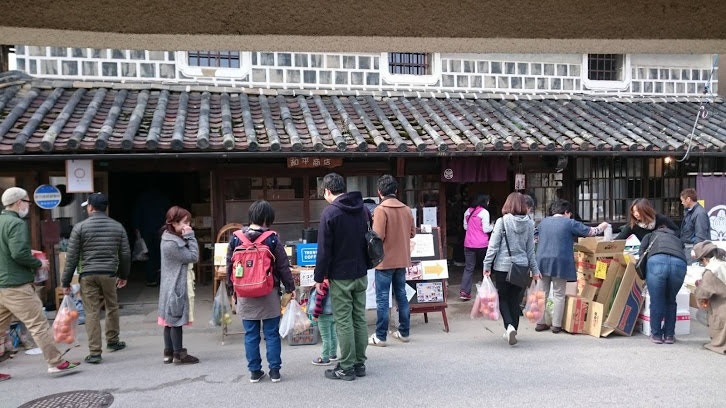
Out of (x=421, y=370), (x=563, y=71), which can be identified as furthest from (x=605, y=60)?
(x=421, y=370)

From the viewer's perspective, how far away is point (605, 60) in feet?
40.3

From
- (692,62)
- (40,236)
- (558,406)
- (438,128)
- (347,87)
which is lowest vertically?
(558,406)

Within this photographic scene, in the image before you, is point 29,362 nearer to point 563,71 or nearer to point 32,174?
point 32,174

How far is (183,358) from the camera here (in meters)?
5.65

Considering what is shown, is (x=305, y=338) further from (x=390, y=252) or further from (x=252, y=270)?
(x=252, y=270)

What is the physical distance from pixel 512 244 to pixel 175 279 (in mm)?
3947

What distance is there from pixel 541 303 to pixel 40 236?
7719 mm

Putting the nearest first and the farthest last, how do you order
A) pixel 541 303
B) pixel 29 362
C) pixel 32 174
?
1. pixel 29 362
2. pixel 541 303
3. pixel 32 174

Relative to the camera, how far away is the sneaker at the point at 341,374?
16.5ft

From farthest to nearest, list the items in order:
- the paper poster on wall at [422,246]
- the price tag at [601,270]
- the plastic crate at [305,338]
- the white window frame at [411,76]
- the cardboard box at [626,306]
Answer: the white window frame at [411,76]
the paper poster on wall at [422,246]
the price tag at [601,270]
the cardboard box at [626,306]
the plastic crate at [305,338]

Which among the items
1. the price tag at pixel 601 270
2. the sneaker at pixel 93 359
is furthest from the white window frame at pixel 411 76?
the sneaker at pixel 93 359

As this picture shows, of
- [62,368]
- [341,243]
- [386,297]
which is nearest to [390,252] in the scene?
[386,297]

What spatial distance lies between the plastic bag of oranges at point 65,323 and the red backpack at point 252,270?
2212 mm

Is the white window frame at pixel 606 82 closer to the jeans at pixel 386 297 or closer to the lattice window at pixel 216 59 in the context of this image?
the lattice window at pixel 216 59
